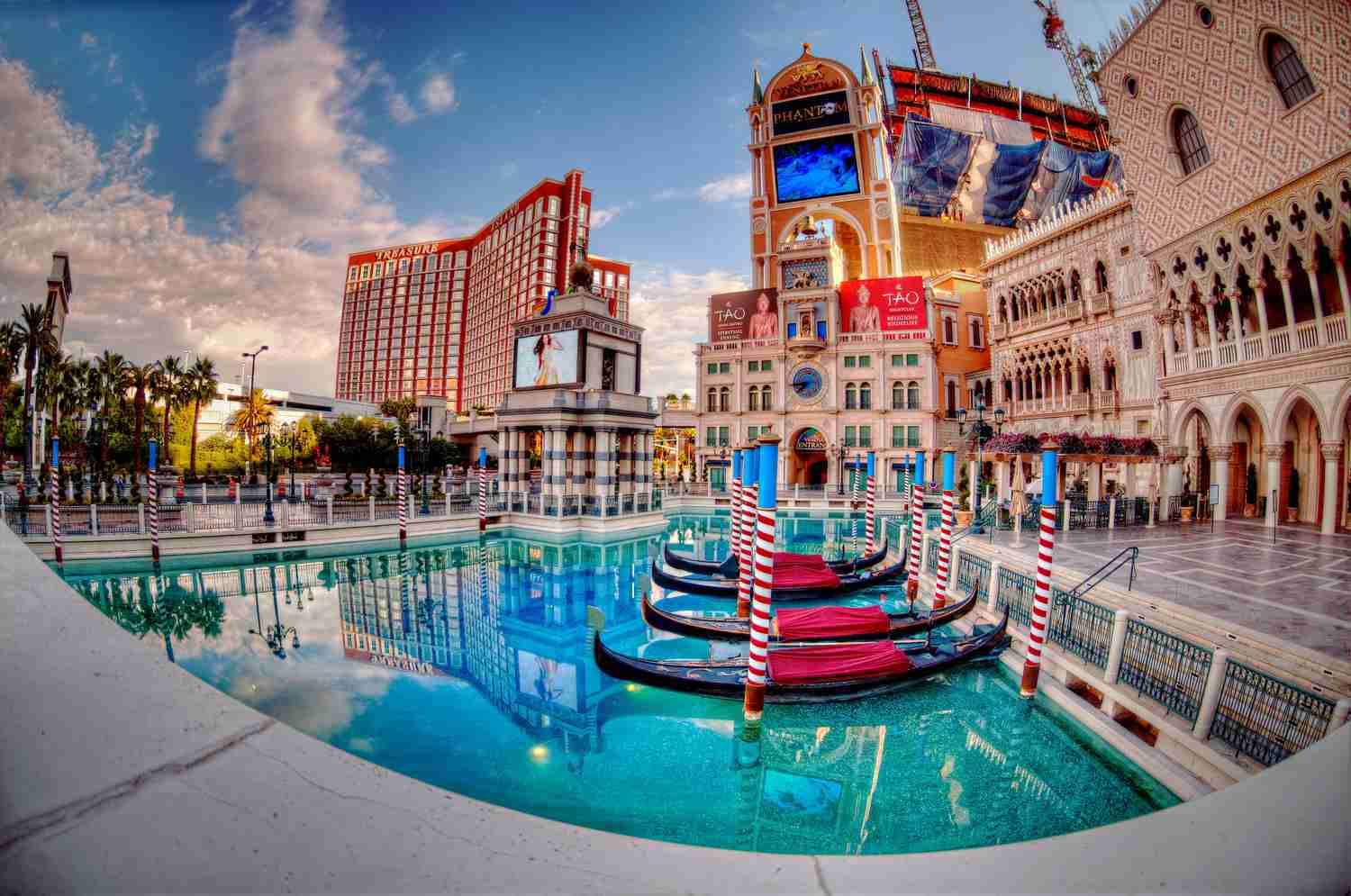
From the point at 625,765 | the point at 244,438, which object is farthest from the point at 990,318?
the point at 244,438

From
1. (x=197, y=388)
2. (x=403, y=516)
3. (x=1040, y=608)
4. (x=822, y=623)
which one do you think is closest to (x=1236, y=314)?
(x=1040, y=608)

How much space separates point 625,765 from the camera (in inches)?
253

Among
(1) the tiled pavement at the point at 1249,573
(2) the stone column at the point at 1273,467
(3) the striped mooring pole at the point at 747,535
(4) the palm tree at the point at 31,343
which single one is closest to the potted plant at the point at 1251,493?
(1) the tiled pavement at the point at 1249,573

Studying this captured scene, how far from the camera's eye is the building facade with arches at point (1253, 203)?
545cm

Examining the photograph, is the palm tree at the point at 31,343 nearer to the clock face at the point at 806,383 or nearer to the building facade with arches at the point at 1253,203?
the building facade with arches at the point at 1253,203

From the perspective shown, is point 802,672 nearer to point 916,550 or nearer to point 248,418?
point 916,550

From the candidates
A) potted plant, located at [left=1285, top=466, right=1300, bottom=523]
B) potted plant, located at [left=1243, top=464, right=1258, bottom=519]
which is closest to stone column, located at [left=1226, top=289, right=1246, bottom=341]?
potted plant, located at [left=1285, top=466, right=1300, bottom=523]

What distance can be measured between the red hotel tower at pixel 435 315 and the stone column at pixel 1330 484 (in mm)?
68879

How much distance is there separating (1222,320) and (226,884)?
721 inches

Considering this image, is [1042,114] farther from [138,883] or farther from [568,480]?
[138,883]

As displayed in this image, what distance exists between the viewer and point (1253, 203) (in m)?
7.80

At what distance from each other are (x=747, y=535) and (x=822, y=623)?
5384 millimetres

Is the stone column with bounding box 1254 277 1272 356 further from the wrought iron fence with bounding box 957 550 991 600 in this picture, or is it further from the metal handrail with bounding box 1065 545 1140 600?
the wrought iron fence with bounding box 957 550 991 600

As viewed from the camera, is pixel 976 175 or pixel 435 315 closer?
pixel 976 175
